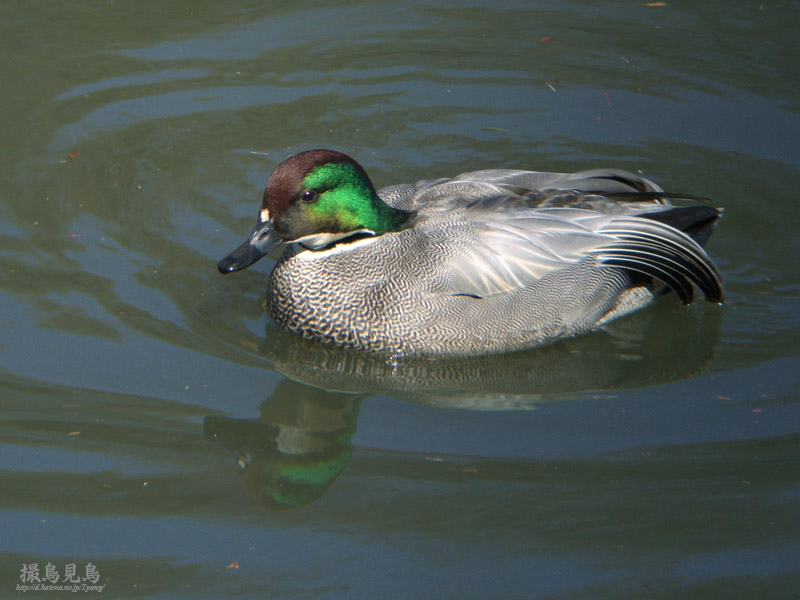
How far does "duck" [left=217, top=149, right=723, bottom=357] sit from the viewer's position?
5629 millimetres

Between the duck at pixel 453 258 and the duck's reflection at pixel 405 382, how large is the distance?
11cm

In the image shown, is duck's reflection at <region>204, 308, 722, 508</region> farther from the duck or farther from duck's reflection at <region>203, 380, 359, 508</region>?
the duck

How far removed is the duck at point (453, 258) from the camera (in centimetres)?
563

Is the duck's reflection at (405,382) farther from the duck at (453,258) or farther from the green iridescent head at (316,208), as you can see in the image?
the green iridescent head at (316,208)

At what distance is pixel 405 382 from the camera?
5602mm

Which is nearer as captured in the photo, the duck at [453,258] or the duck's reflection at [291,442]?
the duck's reflection at [291,442]

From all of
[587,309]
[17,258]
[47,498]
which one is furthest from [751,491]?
[17,258]

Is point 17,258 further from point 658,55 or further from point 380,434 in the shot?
point 658,55

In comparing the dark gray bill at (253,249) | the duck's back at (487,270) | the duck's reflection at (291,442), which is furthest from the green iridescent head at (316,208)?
the duck's reflection at (291,442)

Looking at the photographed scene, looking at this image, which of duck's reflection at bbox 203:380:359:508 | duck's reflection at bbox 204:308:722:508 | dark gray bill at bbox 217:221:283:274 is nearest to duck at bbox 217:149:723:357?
dark gray bill at bbox 217:221:283:274

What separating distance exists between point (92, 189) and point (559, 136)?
351 centimetres

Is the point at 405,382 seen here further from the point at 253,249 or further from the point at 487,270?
the point at 253,249

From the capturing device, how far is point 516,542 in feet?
14.5

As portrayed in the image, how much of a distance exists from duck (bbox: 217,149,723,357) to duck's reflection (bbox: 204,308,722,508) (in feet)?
0.35
